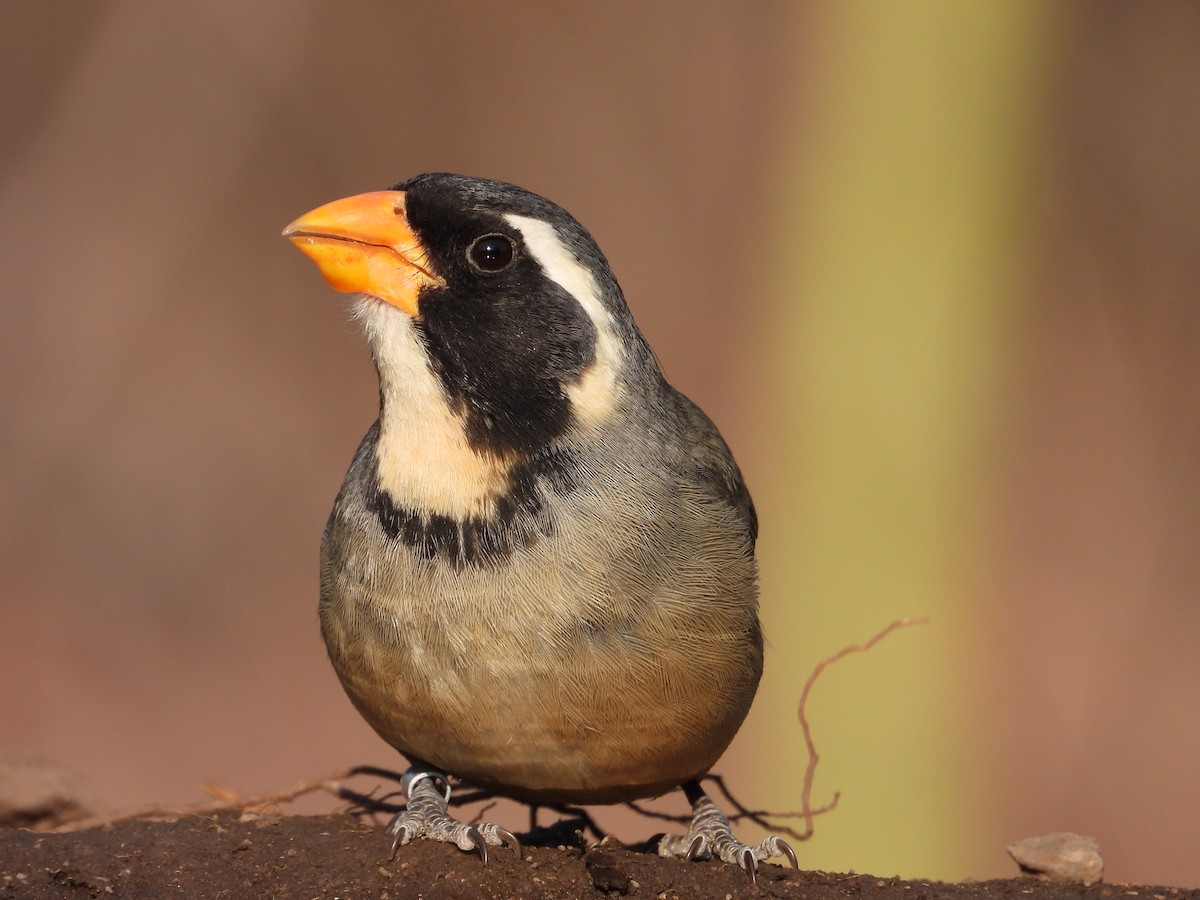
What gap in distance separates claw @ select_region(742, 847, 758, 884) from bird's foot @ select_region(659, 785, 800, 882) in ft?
0.22

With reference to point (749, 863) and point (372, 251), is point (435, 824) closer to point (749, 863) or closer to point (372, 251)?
point (749, 863)

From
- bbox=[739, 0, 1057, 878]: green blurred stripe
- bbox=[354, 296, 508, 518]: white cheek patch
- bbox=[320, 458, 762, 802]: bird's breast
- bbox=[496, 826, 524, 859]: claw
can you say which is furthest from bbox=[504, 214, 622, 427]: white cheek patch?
bbox=[739, 0, 1057, 878]: green blurred stripe

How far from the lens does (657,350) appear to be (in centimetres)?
1288

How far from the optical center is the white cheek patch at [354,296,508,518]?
4582 mm

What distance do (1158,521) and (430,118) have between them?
677cm

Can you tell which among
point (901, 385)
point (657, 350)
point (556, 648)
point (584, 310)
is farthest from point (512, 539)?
point (657, 350)

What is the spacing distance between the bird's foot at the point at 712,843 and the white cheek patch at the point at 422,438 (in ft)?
4.60

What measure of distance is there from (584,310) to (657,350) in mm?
8110

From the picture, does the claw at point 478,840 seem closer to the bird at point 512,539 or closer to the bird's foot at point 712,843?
the bird at point 512,539

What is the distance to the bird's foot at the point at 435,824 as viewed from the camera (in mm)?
4398

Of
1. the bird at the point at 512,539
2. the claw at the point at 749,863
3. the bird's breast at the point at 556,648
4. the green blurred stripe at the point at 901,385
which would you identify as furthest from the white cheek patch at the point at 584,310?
the green blurred stripe at the point at 901,385

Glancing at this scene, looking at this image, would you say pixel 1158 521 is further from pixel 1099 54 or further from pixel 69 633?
pixel 69 633

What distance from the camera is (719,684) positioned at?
4.74 meters

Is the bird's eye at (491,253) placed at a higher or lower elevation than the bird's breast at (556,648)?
higher
